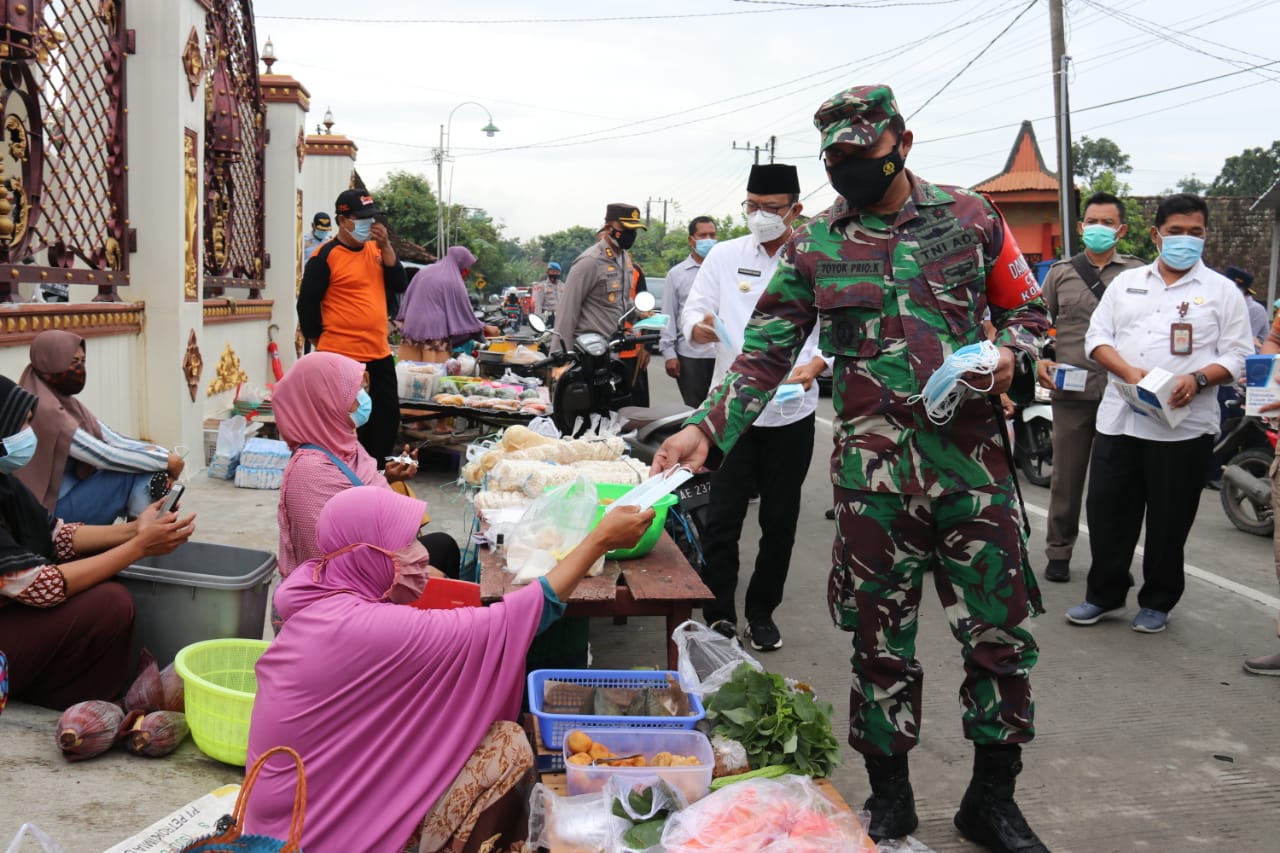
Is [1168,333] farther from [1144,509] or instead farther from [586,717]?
[586,717]

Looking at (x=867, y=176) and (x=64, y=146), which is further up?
(x=64, y=146)

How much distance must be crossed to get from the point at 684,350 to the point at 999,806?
430cm

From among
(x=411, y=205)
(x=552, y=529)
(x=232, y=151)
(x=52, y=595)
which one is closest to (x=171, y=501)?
(x=52, y=595)

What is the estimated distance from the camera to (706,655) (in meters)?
3.62

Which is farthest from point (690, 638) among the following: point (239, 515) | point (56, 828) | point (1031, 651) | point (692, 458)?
point (239, 515)

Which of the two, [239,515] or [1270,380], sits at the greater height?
[1270,380]

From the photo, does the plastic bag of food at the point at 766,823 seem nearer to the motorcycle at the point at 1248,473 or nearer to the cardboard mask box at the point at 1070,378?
the cardboard mask box at the point at 1070,378

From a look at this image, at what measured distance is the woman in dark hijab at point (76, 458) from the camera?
165 inches

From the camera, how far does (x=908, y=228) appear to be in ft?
10.3

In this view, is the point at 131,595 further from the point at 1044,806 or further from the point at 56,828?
the point at 1044,806

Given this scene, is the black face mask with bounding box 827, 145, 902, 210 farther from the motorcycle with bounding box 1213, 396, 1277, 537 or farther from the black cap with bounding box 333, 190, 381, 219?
the motorcycle with bounding box 1213, 396, 1277, 537

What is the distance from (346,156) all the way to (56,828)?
51.1ft

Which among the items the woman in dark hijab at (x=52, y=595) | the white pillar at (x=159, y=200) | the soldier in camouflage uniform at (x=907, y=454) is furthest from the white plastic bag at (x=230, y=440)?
the soldier in camouflage uniform at (x=907, y=454)

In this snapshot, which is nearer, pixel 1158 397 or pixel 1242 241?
pixel 1158 397
